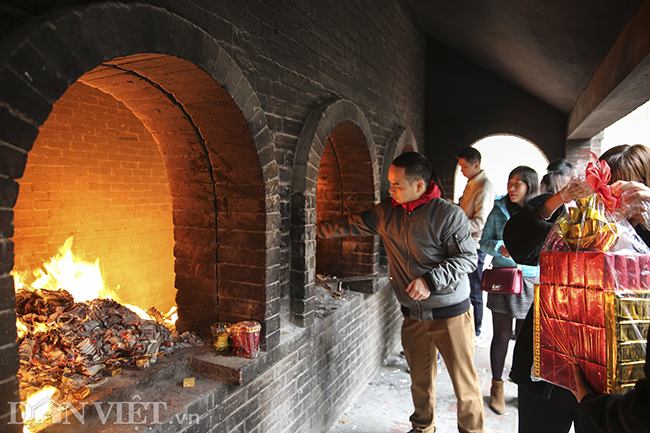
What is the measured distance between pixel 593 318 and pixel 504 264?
103 inches

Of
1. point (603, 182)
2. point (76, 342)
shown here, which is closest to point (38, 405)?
point (76, 342)

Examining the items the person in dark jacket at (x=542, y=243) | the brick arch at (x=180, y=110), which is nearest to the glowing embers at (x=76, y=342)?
the brick arch at (x=180, y=110)

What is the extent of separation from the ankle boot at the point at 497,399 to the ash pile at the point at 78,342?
9.82 feet

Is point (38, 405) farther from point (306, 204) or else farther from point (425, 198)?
point (425, 198)

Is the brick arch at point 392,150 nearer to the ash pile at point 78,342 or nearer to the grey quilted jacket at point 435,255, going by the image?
the grey quilted jacket at point 435,255

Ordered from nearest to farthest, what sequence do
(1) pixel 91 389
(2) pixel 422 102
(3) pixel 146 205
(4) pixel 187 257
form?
(1) pixel 91 389, (4) pixel 187 257, (3) pixel 146 205, (2) pixel 422 102

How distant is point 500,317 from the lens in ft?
13.1

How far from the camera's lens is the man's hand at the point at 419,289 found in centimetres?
299

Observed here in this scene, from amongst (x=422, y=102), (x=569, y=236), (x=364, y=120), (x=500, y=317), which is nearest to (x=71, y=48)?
(x=569, y=236)

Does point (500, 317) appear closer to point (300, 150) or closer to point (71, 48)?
point (300, 150)

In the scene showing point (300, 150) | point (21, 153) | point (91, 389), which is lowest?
point (91, 389)

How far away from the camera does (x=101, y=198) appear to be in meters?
6.05

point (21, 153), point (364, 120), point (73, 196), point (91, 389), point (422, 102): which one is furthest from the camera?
point (422, 102)

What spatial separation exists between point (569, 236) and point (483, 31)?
5.23m
